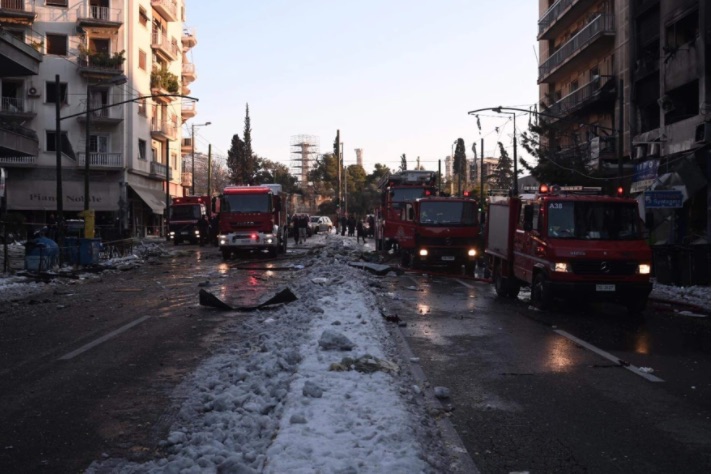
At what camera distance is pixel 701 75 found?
79.0 ft

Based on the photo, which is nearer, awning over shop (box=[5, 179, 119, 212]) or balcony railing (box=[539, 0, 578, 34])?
balcony railing (box=[539, 0, 578, 34])

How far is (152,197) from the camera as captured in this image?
56656 mm

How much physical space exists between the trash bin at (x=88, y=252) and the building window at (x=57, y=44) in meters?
30.8

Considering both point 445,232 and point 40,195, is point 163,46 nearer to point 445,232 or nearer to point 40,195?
point 40,195

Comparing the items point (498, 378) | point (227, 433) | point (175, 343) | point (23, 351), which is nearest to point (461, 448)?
point (227, 433)

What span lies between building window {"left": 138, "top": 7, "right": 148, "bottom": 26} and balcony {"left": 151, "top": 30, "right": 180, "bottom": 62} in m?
2.50

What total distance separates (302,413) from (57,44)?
172 feet

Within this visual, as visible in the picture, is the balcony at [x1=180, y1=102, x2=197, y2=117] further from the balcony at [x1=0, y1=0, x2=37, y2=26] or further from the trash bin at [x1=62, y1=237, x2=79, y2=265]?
the trash bin at [x1=62, y1=237, x2=79, y2=265]

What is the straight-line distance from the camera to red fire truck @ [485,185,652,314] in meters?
13.3

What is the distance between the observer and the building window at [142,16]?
5509 centimetres

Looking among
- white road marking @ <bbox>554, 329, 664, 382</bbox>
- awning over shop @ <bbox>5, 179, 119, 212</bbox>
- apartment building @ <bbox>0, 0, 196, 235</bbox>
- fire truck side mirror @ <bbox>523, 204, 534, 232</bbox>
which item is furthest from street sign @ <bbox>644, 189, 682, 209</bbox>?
awning over shop @ <bbox>5, 179, 119, 212</bbox>

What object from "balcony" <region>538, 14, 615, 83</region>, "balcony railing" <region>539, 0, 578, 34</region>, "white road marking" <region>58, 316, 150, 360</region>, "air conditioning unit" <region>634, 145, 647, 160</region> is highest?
"balcony railing" <region>539, 0, 578, 34</region>

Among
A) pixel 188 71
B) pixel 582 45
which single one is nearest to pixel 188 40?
pixel 188 71

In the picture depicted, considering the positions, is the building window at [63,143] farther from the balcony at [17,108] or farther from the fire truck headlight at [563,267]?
the fire truck headlight at [563,267]
